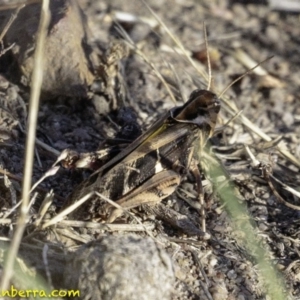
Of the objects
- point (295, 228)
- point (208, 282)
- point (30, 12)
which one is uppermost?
point (30, 12)

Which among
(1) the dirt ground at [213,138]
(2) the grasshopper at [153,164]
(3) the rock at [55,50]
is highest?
(3) the rock at [55,50]

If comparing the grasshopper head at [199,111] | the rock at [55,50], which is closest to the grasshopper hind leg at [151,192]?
the grasshopper head at [199,111]

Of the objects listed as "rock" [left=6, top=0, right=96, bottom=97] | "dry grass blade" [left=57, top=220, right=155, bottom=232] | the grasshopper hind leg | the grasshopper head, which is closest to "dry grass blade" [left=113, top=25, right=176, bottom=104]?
"rock" [left=6, top=0, right=96, bottom=97]

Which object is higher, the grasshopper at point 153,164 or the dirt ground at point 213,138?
the grasshopper at point 153,164

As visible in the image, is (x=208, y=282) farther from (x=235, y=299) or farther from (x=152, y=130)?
(x=152, y=130)

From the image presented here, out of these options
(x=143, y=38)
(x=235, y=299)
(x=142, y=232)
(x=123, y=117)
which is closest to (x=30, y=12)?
(x=123, y=117)

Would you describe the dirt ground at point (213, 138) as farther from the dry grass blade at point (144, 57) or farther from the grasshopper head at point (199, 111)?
the grasshopper head at point (199, 111)

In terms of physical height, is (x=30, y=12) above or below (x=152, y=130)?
above
